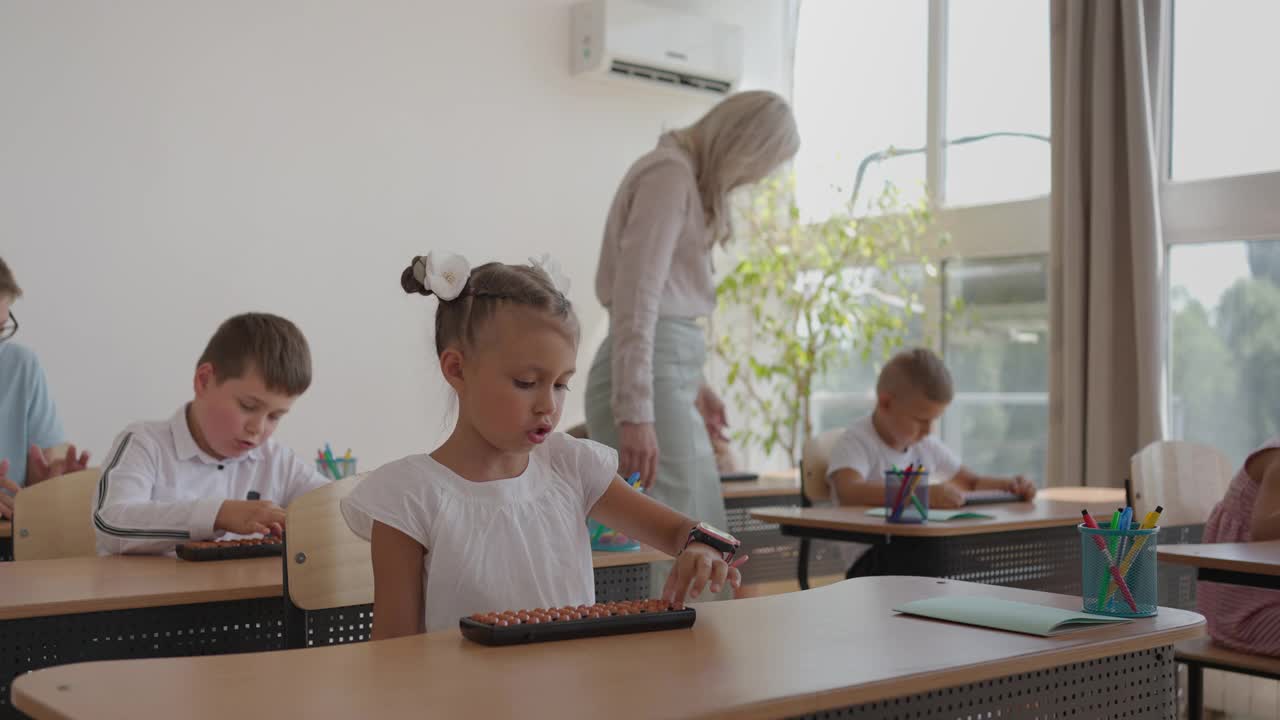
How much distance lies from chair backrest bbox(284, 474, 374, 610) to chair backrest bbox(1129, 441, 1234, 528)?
240cm

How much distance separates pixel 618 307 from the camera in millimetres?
3066

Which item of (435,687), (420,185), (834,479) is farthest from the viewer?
(420,185)

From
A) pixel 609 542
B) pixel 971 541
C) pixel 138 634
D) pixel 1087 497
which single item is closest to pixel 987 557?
pixel 971 541

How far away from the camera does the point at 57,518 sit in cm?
271

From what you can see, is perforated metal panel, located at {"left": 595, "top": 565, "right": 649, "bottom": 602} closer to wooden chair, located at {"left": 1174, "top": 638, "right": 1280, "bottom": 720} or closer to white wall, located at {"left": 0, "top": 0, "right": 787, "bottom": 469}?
wooden chair, located at {"left": 1174, "top": 638, "right": 1280, "bottom": 720}

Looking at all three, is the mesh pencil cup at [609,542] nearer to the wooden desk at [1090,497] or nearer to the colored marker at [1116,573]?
the colored marker at [1116,573]

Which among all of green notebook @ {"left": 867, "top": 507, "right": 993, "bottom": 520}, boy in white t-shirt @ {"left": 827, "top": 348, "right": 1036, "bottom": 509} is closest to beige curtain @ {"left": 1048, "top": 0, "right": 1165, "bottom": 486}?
boy in white t-shirt @ {"left": 827, "top": 348, "right": 1036, "bottom": 509}

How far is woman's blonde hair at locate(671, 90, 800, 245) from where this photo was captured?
120 inches

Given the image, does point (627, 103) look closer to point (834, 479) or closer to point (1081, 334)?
point (1081, 334)

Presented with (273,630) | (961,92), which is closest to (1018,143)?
(961,92)

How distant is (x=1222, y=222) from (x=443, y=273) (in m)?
4.14

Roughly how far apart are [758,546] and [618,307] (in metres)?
1.56

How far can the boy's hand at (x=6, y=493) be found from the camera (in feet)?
10.0

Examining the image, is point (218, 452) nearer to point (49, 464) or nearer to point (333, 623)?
point (333, 623)
